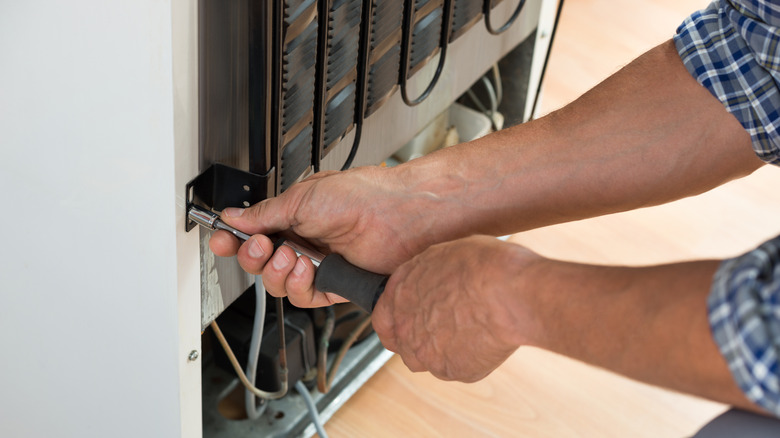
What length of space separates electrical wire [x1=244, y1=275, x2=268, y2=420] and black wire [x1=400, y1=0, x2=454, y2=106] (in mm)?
217

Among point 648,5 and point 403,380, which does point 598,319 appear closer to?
point 403,380

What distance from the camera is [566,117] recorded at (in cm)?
72

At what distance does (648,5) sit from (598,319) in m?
1.43

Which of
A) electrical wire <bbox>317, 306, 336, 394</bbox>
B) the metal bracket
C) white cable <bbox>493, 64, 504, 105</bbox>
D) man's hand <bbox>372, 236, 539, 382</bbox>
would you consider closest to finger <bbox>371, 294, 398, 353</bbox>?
man's hand <bbox>372, 236, 539, 382</bbox>

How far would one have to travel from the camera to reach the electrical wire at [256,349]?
0.78 meters

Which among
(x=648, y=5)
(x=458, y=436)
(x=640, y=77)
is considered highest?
(x=640, y=77)

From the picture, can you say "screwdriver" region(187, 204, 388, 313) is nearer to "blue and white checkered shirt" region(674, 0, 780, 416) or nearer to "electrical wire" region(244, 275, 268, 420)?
"electrical wire" region(244, 275, 268, 420)

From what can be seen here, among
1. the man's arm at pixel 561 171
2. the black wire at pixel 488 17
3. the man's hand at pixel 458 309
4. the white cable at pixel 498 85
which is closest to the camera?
the man's hand at pixel 458 309

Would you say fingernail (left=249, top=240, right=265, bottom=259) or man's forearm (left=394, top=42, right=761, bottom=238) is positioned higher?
man's forearm (left=394, top=42, right=761, bottom=238)

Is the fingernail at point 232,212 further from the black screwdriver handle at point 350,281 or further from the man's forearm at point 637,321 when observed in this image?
Result: the man's forearm at point 637,321

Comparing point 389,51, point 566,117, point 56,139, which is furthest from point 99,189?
point 566,117

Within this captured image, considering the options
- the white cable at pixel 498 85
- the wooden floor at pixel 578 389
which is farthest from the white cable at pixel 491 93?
the wooden floor at pixel 578 389

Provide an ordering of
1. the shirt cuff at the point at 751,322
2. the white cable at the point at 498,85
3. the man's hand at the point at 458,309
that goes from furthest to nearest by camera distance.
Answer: the white cable at the point at 498,85 < the man's hand at the point at 458,309 < the shirt cuff at the point at 751,322

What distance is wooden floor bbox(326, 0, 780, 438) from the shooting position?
1.00 meters
